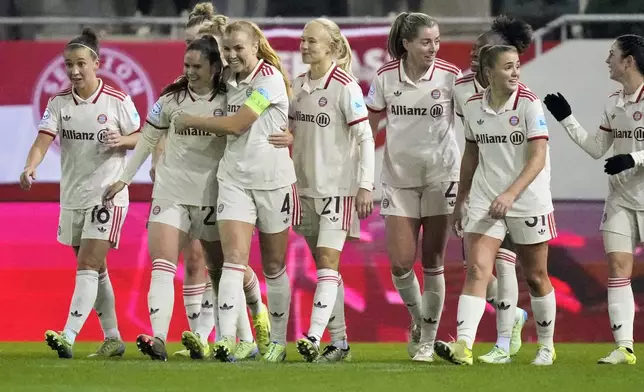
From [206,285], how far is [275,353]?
1087 mm

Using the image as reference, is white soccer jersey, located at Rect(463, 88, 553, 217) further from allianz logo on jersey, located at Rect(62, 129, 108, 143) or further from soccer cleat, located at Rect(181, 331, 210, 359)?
allianz logo on jersey, located at Rect(62, 129, 108, 143)

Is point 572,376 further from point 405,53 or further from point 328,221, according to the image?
point 405,53

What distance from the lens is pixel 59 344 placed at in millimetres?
8633

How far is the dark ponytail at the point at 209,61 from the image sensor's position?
8234 millimetres

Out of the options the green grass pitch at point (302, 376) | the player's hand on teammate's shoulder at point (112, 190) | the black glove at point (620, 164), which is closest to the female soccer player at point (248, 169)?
the green grass pitch at point (302, 376)

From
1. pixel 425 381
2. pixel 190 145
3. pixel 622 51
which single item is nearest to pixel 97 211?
pixel 190 145

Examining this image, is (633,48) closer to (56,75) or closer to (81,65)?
(81,65)

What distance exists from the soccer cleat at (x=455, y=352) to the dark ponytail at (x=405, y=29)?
1852 mm

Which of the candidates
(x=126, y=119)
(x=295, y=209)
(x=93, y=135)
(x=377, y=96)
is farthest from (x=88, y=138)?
(x=377, y=96)

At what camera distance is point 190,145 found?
27.3ft

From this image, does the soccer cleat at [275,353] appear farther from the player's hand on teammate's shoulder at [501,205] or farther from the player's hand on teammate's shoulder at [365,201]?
the player's hand on teammate's shoulder at [501,205]

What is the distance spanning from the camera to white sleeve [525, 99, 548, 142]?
7.97 meters

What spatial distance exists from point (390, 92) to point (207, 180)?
48.3 inches

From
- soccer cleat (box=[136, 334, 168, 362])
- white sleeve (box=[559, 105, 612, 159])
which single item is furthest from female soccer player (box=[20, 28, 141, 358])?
white sleeve (box=[559, 105, 612, 159])
